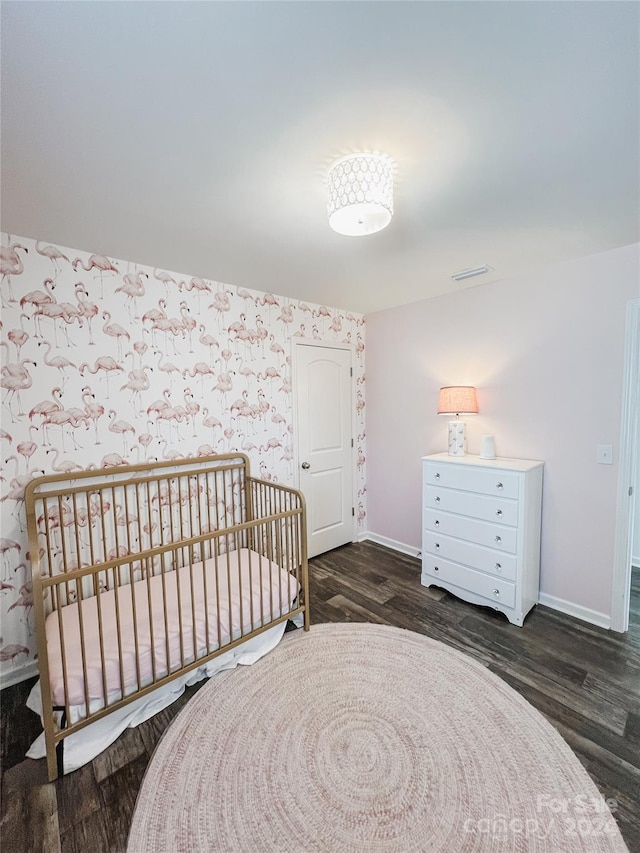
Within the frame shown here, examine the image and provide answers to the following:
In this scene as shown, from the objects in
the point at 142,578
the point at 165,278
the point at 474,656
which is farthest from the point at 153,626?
the point at 165,278

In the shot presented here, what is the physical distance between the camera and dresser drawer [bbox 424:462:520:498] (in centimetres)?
234

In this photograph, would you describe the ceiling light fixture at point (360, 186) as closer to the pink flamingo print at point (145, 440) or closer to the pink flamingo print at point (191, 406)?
the pink flamingo print at point (191, 406)

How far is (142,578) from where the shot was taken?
90.9 inches

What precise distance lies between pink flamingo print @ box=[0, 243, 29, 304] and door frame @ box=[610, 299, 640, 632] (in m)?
3.44

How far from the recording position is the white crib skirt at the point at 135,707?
1488 millimetres

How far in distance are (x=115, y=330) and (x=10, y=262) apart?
56 centimetres

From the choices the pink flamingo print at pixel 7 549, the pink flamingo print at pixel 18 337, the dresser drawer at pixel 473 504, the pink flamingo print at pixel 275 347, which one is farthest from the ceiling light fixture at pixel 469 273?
the pink flamingo print at pixel 7 549

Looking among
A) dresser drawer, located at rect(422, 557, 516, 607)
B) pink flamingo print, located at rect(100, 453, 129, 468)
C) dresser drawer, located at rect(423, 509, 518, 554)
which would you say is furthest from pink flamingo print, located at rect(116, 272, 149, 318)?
dresser drawer, located at rect(422, 557, 516, 607)

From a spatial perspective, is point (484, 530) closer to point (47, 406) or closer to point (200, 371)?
point (200, 371)

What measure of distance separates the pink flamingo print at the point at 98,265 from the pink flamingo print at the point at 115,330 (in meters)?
0.12

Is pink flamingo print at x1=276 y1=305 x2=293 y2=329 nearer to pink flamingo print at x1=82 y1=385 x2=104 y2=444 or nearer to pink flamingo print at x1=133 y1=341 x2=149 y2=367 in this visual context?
pink flamingo print at x1=133 y1=341 x2=149 y2=367

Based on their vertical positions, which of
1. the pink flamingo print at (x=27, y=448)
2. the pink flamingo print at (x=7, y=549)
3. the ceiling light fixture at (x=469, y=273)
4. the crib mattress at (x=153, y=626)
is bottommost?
the crib mattress at (x=153, y=626)

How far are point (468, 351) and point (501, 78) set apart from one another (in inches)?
79.6

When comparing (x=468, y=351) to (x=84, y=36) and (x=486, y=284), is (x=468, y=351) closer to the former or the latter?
(x=486, y=284)
